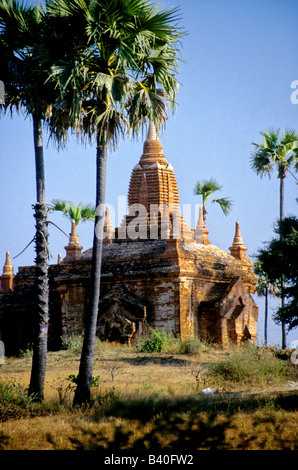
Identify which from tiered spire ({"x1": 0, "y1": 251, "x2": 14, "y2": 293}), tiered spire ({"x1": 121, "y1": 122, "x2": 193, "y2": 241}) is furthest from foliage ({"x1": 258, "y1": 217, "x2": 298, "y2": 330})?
tiered spire ({"x1": 0, "y1": 251, "x2": 14, "y2": 293})

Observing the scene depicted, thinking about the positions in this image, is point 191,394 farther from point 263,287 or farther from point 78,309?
point 263,287

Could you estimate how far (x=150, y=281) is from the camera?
26094 mm

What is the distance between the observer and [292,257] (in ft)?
69.4

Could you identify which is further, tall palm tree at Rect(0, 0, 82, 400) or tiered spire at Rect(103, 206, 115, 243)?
tiered spire at Rect(103, 206, 115, 243)

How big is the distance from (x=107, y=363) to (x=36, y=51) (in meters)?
10.4

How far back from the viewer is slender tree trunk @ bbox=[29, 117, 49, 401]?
48.7 ft

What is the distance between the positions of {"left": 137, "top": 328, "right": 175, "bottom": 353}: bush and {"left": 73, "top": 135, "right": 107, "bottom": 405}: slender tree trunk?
9.29m

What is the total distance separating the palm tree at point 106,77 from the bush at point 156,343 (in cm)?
938

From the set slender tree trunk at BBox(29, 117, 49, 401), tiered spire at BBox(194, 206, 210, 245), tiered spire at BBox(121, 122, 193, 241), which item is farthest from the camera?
tiered spire at BBox(194, 206, 210, 245)

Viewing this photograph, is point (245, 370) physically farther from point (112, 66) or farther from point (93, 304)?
point (112, 66)

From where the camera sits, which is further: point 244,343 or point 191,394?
point 244,343

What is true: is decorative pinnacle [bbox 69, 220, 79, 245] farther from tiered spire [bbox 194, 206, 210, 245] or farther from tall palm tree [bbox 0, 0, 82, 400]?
tall palm tree [bbox 0, 0, 82, 400]
